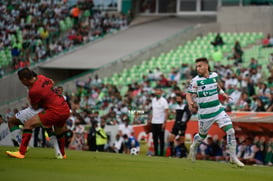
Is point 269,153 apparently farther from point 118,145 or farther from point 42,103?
point 42,103

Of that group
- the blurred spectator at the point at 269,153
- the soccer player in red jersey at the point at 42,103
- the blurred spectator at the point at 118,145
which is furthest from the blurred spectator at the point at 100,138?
the soccer player in red jersey at the point at 42,103

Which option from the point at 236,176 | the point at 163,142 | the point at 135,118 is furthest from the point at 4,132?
the point at 236,176

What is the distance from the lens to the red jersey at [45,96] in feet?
44.3

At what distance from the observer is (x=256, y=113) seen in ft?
71.5

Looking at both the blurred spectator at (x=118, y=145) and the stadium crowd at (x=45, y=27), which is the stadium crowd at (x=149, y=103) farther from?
the stadium crowd at (x=45, y=27)

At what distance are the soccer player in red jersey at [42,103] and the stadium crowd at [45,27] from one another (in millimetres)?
24339

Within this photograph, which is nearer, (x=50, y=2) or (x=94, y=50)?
(x=94, y=50)

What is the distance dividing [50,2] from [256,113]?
88.5 feet

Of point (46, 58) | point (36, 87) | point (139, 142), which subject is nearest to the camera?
point (36, 87)

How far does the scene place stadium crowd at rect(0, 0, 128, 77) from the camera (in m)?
39.6

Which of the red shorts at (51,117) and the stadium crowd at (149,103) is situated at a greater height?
the red shorts at (51,117)

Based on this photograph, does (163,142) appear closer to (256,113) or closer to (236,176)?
(256,113)

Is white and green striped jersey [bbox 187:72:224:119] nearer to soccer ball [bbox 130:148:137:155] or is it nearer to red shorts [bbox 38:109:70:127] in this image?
red shorts [bbox 38:109:70:127]

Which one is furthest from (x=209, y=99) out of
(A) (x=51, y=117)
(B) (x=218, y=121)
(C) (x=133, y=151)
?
(C) (x=133, y=151)
